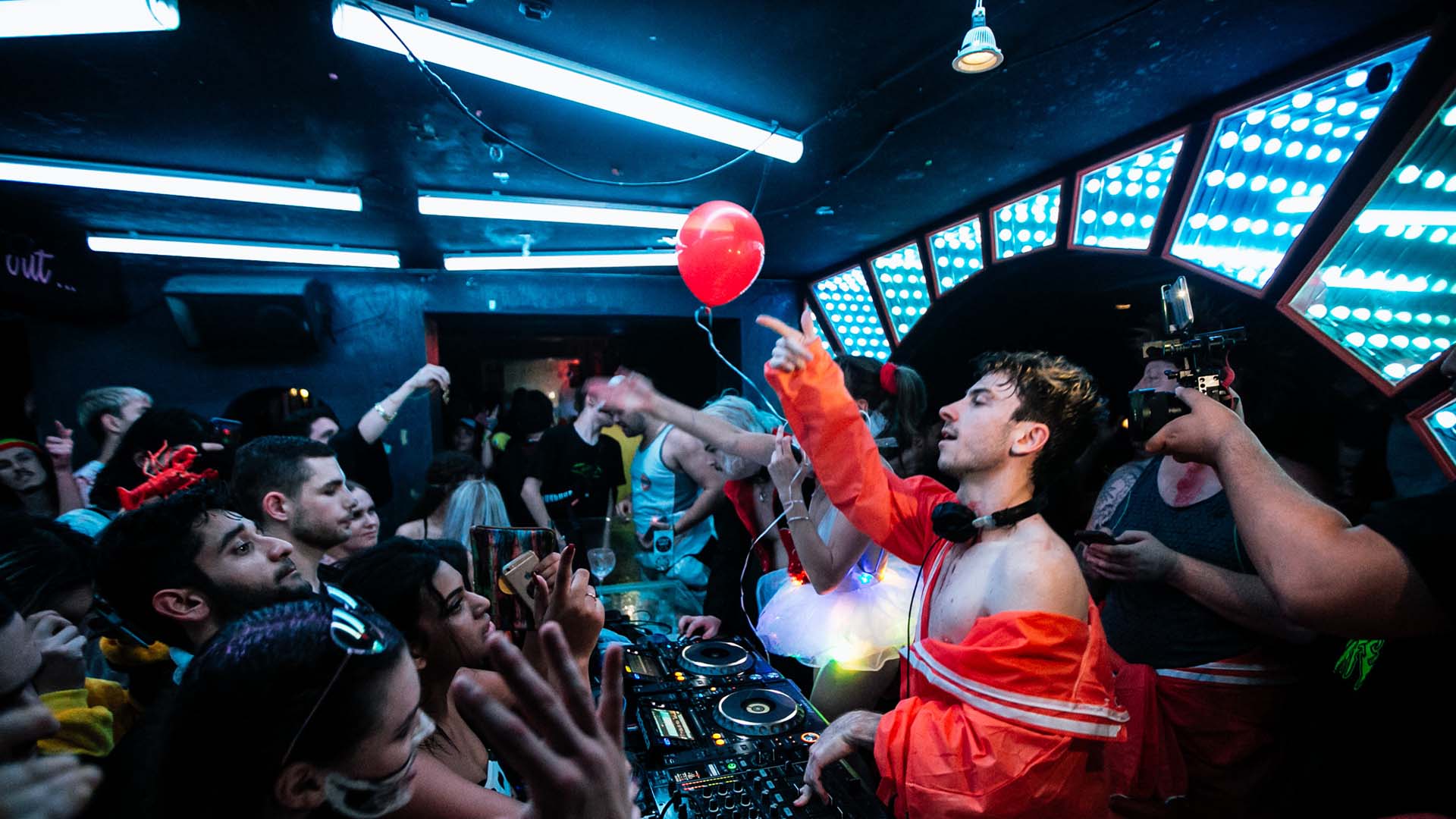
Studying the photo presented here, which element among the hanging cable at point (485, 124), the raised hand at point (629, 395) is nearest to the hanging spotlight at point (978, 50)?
the hanging cable at point (485, 124)

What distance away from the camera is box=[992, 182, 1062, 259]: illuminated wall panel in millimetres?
4398

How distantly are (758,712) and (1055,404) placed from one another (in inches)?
52.4

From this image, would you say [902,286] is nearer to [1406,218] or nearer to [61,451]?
[1406,218]

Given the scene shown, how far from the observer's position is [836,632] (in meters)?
2.35

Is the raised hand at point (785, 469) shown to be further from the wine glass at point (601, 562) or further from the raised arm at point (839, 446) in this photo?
the wine glass at point (601, 562)

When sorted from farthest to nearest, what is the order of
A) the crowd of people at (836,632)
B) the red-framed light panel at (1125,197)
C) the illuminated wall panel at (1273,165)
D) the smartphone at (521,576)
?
the red-framed light panel at (1125,197) → the illuminated wall panel at (1273,165) → the smartphone at (521,576) → the crowd of people at (836,632)

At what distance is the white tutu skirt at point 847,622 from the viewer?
7.56 ft

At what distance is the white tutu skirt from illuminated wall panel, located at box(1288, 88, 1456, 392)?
8.16 feet

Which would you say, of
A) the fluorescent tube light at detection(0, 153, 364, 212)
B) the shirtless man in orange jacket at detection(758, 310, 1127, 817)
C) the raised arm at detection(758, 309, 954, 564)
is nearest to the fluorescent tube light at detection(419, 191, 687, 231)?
the fluorescent tube light at detection(0, 153, 364, 212)

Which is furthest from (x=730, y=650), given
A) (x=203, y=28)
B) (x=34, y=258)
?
(x=34, y=258)

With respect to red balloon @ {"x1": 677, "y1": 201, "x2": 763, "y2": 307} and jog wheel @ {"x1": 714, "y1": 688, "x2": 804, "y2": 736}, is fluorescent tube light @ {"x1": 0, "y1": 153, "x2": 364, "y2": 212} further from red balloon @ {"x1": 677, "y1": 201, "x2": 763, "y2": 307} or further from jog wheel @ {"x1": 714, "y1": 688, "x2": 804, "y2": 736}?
jog wheel @ {"x1": 714, "y1": 688, "x2": 804, "y2": 736}

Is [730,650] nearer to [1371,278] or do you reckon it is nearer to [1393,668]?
[1393,668]

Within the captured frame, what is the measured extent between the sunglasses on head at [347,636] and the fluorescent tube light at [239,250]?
5.84 metres

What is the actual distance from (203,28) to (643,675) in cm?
323
